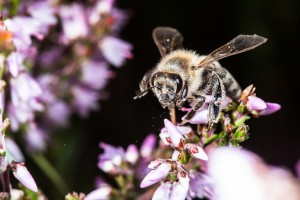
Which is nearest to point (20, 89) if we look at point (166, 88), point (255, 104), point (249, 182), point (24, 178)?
point (24, 178)

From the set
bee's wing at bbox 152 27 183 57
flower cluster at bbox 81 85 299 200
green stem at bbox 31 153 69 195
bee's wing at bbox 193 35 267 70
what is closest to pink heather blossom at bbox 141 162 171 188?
flower cluster at bbox 81 85 299 200

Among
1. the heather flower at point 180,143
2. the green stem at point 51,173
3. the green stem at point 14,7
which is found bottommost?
the green stem at point 51,173

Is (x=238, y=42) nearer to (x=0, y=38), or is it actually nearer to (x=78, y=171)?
(x=0, y=38)

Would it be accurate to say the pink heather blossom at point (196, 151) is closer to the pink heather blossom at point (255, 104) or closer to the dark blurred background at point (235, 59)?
Answer: the pink heather blossom at point (255, 104)

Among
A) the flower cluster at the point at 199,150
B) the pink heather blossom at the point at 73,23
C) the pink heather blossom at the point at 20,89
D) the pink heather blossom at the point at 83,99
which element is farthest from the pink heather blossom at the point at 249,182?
the pink heather blossom at the point at 83,99

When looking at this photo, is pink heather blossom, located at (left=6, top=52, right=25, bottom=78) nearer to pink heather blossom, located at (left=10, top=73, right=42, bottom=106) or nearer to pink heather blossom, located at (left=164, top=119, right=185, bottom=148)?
pink heather blossom, located at (left=10, top=73, right=42, bottom=106)

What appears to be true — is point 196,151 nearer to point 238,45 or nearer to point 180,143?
point 180,143

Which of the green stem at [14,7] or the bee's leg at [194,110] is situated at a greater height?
the green stem at [14,7]
